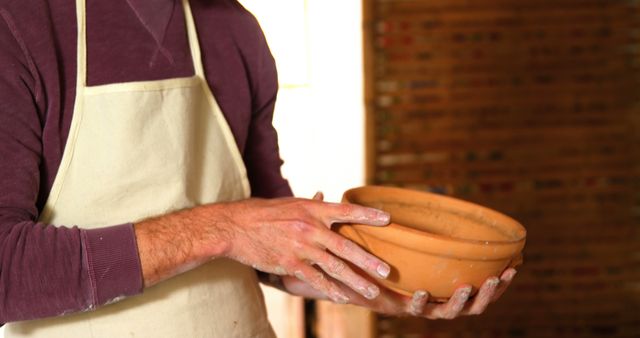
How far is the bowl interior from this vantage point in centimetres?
97

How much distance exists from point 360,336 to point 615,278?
0.74 meters

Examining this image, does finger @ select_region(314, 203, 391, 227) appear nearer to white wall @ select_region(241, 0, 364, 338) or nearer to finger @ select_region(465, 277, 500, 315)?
finger @ select_region(465, 277, 500, 315)

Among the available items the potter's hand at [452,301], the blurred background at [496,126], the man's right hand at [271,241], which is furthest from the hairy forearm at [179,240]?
the blurred background at [496,126]

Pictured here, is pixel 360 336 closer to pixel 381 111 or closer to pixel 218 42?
pixel 381 111

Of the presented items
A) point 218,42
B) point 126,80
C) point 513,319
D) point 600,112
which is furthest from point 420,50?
point 126,80

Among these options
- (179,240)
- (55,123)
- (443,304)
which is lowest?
(443,304)

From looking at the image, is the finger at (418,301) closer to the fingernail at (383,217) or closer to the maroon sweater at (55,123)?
the fingernail at (383,217)

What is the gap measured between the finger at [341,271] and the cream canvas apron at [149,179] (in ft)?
0.67

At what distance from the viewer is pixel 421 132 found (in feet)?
6.67

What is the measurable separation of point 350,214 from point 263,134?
34cm

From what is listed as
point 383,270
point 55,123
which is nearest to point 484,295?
point 383,270

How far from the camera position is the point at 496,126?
6.70 ft

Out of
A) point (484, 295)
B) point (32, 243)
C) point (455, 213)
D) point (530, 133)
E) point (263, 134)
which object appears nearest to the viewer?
point (32, 243)

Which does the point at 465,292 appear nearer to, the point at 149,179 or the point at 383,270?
the point at 383,270
